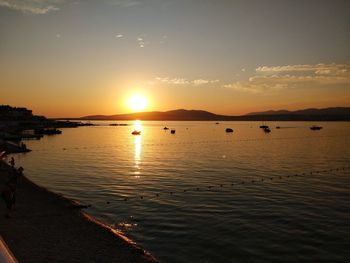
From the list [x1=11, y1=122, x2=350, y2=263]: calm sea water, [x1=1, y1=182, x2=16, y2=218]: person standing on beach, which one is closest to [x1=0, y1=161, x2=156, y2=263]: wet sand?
[x1=1, y1=182, x2=16, y2=218]: person standing on beach

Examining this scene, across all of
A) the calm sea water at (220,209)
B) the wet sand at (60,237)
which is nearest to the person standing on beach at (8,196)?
the wet sand at (60,237)

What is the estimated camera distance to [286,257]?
1833 centimetres

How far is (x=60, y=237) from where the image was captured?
1861 cm

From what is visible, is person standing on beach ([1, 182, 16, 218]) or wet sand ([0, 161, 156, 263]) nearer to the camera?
wet sand ([0, 161, 156, 263])

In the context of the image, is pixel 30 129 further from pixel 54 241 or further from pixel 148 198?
pixel 54 241

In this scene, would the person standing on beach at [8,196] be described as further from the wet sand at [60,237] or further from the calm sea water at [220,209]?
the calm sea water at [220,209]

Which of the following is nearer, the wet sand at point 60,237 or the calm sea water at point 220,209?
the wet sand at point 60,237

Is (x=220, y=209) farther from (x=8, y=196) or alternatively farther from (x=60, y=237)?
(x=8, y=196)

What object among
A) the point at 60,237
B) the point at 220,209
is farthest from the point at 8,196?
the point at 220,209

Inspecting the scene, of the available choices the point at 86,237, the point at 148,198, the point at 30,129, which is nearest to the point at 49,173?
the point at 148,198

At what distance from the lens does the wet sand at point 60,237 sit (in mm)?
16062

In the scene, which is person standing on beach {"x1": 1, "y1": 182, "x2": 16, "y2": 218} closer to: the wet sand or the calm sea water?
the wet sand

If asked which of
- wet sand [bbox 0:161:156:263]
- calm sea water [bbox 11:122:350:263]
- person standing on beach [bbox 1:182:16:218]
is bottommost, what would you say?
calm sea water [bbox 11:122:350:263]

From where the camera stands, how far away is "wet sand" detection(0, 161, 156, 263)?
1606 centimetres
